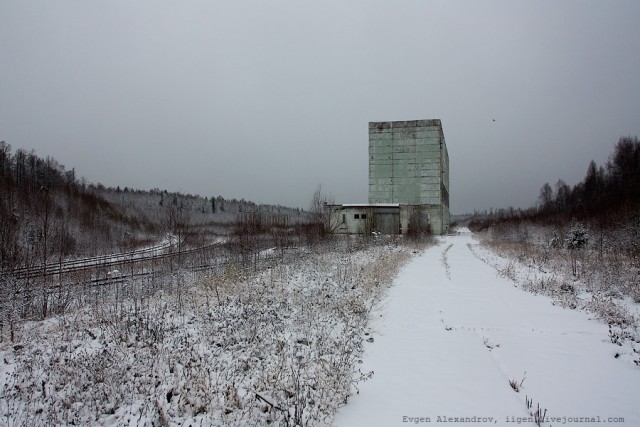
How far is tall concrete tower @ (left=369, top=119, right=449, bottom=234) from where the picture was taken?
145 feet

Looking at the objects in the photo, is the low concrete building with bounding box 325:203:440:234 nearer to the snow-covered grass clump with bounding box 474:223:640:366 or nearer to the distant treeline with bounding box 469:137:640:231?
the distant treeline with bounding box 469:137:640:231

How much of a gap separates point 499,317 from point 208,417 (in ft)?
20.3

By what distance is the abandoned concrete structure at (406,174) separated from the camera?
42.3m

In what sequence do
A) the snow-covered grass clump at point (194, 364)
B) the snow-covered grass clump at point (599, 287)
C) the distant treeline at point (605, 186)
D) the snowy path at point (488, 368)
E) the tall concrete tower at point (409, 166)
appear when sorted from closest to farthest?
the snowy path at point (488, 368), the snow-covered grass clump at point (194, 364), the snow-covered grass clump at point (599, 287), the distant treeline at point (605, 186), the tall concrete tower at point (409, 166)

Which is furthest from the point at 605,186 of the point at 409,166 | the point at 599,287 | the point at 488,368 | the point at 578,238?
the point at 488,368

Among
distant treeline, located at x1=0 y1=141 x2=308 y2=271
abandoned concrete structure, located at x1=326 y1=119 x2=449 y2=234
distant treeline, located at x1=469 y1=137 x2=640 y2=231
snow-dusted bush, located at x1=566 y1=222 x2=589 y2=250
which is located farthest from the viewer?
abandoned concrete structure, located at x1=326 y1=119 x2=449 y2=234

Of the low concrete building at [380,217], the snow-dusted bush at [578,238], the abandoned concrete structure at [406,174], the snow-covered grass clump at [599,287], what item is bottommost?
the snow-covered grass clump at [599,287]

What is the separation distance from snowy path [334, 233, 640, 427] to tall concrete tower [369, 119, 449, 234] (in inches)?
1458

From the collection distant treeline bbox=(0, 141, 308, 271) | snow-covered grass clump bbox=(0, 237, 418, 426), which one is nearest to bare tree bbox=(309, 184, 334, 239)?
distant treeline bbox=(0, 141, 308, 271)

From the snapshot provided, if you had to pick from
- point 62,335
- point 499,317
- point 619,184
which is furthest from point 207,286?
point 619,184

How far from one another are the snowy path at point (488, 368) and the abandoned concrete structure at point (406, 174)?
1350 inches

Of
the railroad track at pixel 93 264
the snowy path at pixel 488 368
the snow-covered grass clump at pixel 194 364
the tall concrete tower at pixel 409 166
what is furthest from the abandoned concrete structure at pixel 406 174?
the snow-covered grass clump at pixel 194 364

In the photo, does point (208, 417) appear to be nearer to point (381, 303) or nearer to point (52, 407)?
point (52, 407)

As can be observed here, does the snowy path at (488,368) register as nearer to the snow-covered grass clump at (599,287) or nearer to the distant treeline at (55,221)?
the snow-covered grass clump at (599,287)
